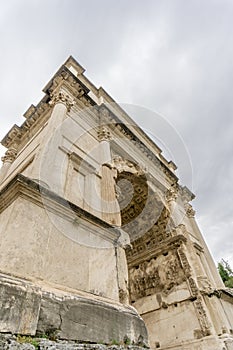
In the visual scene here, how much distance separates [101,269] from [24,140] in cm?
647

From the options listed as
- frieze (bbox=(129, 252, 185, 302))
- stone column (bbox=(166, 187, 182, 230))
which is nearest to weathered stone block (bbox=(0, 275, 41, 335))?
frieze (bbox=(129, 252, 185, 302))

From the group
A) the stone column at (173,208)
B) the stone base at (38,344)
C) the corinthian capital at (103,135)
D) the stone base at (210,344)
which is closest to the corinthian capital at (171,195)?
the stone column at (173,208)

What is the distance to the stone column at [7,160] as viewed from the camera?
714 cm

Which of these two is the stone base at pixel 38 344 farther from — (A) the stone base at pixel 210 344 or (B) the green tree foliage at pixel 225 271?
(B) the green tree foliage at pixel 225 271

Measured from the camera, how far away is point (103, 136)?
22.3 ft

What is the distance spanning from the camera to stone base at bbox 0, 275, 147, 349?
1792 millimetres

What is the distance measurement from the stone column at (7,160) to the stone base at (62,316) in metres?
5.67

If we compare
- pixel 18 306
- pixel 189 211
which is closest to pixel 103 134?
pixel 18 306

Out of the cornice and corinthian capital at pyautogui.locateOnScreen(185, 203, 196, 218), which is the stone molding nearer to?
the cornice

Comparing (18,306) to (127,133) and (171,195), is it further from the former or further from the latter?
(171,195)

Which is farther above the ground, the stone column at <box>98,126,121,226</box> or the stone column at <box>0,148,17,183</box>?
the stone column at <box>0,148,17,183</box>

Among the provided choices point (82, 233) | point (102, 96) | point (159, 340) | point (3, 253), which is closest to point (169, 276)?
point (159, 340)

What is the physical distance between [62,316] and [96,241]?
53.1 inches

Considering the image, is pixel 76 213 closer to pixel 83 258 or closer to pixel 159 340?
pixel 83 258
